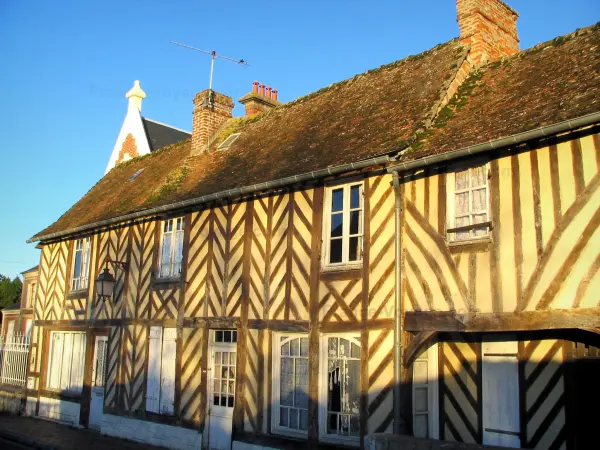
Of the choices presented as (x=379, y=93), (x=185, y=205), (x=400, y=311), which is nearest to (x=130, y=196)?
(x=185, y=205)

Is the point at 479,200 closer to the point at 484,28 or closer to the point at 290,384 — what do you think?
the point at 290,384

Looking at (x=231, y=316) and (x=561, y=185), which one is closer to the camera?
(x=561, y=185)

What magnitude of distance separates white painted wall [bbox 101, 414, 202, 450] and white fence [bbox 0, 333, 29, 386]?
4.93 metres

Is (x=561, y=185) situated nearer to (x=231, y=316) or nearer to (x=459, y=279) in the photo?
(x=459, y=279)

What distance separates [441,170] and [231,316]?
4660 millimetres

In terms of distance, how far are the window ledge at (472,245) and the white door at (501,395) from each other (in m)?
1.41

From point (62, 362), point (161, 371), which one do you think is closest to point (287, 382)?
point (161, 371)

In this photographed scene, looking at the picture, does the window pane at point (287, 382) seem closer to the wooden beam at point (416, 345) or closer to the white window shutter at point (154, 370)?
the wooden beam at point (416, 345)

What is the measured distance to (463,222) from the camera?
812cm

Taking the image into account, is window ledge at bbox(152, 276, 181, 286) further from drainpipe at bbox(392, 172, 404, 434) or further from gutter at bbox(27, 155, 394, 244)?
drainpipe at bbox(392, 172, 404, 434)

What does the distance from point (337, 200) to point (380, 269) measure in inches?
57.5

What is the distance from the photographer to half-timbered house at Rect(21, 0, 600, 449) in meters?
7.42

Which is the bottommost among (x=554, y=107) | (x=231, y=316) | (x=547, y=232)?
(x=231, y=316)

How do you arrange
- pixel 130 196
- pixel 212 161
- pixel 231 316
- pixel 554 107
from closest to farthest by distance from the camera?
pixel 554 107 < pixel 231 316 < pixel 212 161 < pixel 130 196
